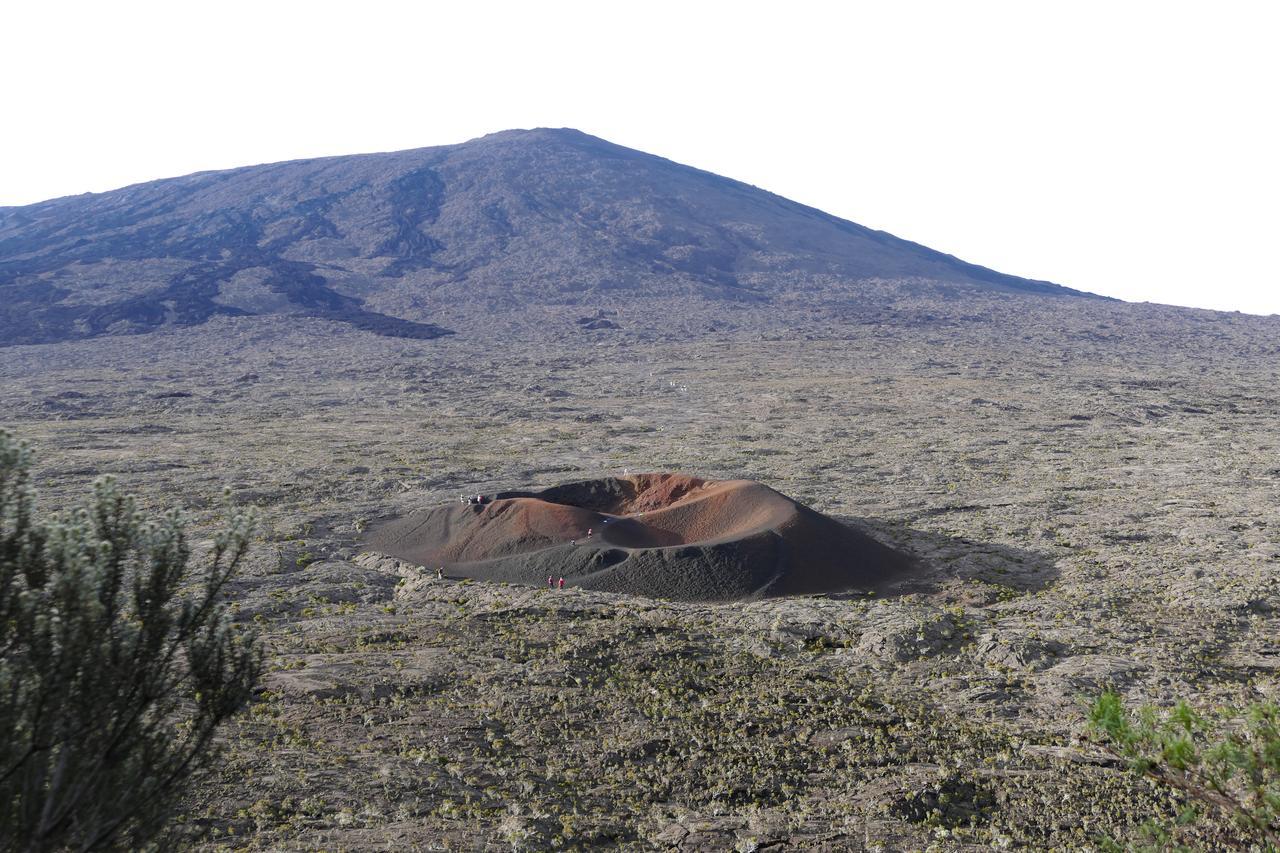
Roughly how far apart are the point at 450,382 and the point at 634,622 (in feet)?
93.7

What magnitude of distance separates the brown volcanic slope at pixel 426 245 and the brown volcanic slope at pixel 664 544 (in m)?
36.3

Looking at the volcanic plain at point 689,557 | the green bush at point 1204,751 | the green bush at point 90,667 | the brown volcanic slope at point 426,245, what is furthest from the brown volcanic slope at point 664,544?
the brown volcanic slope at point 426,245

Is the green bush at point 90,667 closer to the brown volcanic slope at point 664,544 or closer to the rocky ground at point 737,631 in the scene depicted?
the rocky ground at point 737,631

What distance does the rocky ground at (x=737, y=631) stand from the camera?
638 centimetres

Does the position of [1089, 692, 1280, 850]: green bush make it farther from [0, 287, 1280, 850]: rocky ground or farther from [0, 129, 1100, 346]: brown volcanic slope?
[0, 129, 1100, 346]: brown volcanic slope

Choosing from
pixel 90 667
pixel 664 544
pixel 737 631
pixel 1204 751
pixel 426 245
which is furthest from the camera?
pixel 426 245

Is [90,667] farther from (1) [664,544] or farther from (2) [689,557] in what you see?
(1) [664,544]

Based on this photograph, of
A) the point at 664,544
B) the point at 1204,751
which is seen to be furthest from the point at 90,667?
the point at 664,544

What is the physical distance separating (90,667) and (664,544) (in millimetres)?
10525

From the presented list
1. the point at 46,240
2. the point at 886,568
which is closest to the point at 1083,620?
the point at 886,568

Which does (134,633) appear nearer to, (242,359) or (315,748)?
(315,748)

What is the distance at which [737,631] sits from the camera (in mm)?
10219

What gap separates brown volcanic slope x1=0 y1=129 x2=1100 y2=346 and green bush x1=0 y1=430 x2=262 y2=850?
46.6m

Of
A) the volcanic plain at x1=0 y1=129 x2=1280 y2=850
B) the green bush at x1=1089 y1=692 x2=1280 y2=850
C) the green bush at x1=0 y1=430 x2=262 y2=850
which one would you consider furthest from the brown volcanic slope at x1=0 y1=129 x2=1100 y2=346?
the green bush at x1=1089 y1=692 x2=1280 y2=850
